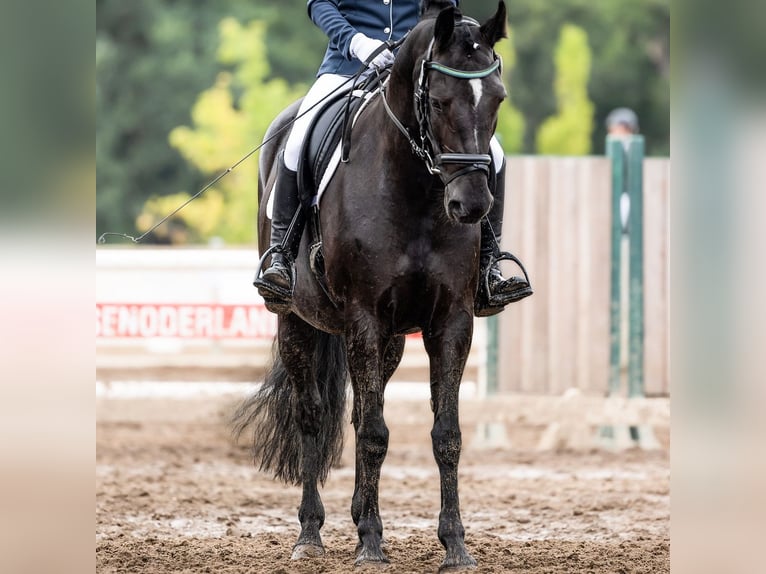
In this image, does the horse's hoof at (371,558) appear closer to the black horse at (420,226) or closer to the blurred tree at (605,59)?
the black horse at (420,226)

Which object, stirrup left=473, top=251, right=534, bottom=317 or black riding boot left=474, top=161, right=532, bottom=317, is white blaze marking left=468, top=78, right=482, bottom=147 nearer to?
black riding boot left=474, top=161, right=532, bottom=317

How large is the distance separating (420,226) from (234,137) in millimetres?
22592

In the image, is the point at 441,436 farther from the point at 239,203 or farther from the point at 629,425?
the point at 239,203

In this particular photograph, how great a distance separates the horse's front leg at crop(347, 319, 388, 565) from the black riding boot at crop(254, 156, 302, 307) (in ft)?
2.49

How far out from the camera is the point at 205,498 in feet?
28.7

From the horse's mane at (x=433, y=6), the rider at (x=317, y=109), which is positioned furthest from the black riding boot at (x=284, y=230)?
the horse's mane at (x=433, y=6)

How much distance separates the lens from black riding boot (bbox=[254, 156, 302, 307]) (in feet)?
21.0

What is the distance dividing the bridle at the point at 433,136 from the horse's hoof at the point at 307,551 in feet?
7.15

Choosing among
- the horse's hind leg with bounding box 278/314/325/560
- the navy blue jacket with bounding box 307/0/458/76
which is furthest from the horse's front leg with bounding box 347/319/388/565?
the navy blue jacket with bounding box 307/0/458/76

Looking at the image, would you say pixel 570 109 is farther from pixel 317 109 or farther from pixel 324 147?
pixel 324 147

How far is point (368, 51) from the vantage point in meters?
6.19

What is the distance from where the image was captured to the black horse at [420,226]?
5.13m

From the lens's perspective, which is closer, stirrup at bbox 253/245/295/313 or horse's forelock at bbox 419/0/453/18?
horse's forelock at bbox 419/0/453/18
